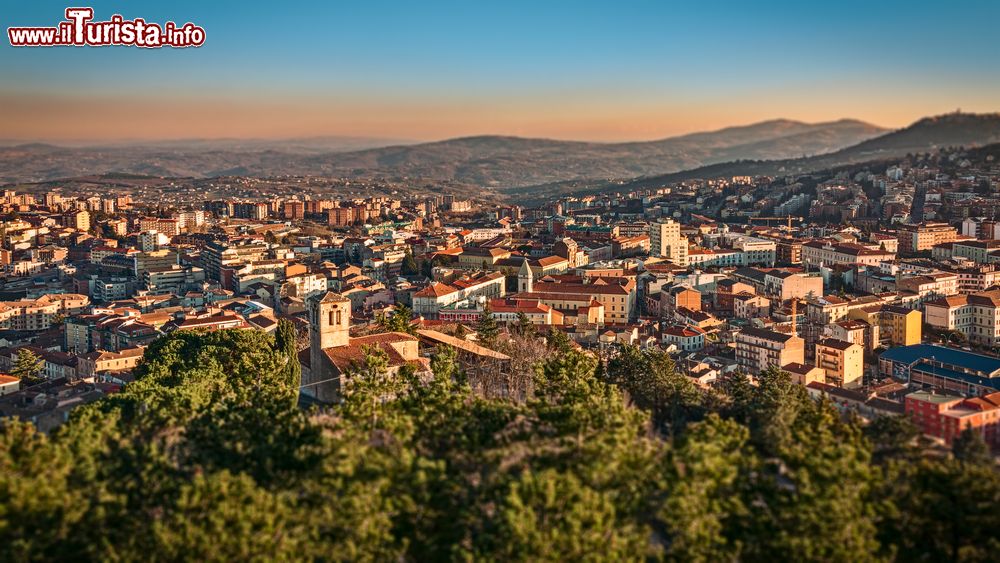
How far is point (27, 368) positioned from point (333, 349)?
1223cm

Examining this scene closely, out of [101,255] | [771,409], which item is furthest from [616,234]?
[771,409]

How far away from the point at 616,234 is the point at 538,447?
140 feet

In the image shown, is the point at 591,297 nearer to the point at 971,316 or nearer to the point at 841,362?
the point at 841,362

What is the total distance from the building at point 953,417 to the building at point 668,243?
990 inches

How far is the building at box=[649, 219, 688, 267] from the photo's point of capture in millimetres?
43688

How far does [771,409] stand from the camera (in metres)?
15.6

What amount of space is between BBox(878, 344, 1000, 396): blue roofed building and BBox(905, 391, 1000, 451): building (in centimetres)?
411

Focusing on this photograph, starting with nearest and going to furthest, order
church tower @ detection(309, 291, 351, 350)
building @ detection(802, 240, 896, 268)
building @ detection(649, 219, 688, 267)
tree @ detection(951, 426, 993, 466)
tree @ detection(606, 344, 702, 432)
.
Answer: tree @ detection(951, 426, 993, 466)
tree @ detection(606, 344, 702, 432)
church tower @ detection(309, 291, 351, 350)
building @ detection(802, 240, 896, 268)
building @ detection(649, 219, 688, 267)

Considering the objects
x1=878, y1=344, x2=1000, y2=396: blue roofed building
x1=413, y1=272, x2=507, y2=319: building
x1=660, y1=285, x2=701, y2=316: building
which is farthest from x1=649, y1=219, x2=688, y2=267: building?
x1=878, y1=344, x2=1000, y2=396: blue roofed building

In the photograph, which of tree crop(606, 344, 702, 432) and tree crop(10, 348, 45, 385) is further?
tree crop(10, 348, 45, 385)

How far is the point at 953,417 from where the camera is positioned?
1733 cm

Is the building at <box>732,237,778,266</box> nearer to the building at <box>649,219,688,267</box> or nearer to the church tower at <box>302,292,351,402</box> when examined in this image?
the building at <box>649,219,688,267</box>

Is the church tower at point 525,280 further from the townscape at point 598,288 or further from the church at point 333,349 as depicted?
the church at point 333,349

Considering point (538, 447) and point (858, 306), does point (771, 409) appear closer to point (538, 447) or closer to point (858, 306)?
point (538, 447)
